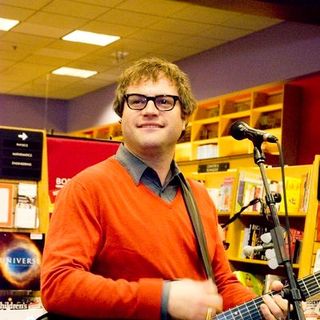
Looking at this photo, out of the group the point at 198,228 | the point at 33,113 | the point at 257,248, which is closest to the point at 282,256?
the point at 257,248

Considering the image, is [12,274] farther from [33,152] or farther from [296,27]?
[296,27]

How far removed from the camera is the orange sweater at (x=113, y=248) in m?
1.69

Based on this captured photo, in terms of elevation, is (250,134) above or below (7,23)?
below

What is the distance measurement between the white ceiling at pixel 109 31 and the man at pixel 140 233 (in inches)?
215

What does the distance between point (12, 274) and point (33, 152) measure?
0.67 m

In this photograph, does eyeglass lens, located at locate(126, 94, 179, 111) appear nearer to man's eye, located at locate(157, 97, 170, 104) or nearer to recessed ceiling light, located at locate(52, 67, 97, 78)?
man's eye, located at locate(157, 97, 170, 104)

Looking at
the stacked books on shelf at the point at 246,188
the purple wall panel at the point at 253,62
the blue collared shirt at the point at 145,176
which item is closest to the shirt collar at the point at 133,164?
the blue collared shirt at the point at 145,176

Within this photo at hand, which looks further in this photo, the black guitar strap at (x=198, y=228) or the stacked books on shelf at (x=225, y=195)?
the stacked books on shelf at (x=225, y=195)

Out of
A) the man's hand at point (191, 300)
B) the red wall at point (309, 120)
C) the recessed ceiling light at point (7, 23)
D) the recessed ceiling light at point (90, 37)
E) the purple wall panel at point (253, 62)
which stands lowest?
the man's hand at point (191, 300)

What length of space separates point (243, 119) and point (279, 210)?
446 cm

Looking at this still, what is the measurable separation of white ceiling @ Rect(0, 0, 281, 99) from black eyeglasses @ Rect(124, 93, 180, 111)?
215 inches

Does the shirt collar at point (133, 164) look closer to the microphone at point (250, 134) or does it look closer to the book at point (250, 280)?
the microphone at point (250, 134)

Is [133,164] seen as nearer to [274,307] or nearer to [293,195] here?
[274,307]

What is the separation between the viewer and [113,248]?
1.85 meters
